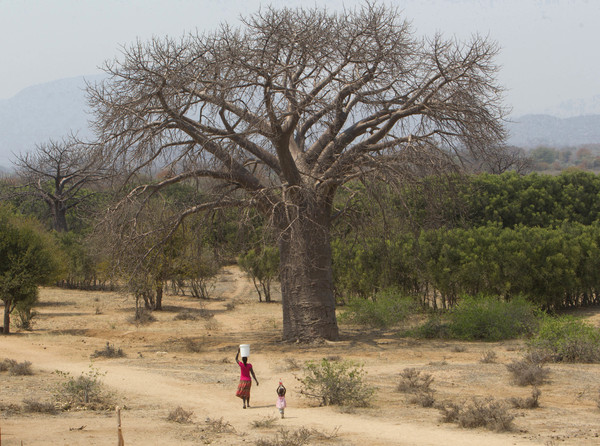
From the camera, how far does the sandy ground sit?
24.0 feet

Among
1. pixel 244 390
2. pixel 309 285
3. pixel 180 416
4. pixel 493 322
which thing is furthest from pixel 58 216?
pixel 180 416

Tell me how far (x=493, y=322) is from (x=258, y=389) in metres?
7.39

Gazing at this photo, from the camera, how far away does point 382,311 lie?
1909cm

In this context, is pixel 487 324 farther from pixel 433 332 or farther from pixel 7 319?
pixel 7 319

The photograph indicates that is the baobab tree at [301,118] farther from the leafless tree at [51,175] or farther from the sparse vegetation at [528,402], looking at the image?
the leafless tree at [51,175]

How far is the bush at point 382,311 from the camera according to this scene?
19078 mm

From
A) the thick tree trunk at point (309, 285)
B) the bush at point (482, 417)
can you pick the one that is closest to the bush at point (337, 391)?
the bush at point (482, 417)

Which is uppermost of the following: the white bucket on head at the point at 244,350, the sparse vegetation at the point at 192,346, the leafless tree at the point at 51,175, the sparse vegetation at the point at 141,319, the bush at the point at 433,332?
the leafless tree at the point at 51,175

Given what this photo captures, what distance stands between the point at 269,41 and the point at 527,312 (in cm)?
894

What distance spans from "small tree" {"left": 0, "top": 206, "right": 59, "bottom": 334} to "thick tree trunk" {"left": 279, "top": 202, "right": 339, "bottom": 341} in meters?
7.74

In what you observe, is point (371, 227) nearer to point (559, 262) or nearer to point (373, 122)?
point (373, 122)

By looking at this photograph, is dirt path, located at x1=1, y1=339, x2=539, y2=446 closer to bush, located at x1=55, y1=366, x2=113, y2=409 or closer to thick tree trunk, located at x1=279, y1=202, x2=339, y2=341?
bush, located at x1=55, y1=366, x2=113, y2=409

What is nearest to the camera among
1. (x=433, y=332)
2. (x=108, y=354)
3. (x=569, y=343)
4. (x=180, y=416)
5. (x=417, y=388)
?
(x=180, y=416)

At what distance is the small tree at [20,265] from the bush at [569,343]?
13304 mm
